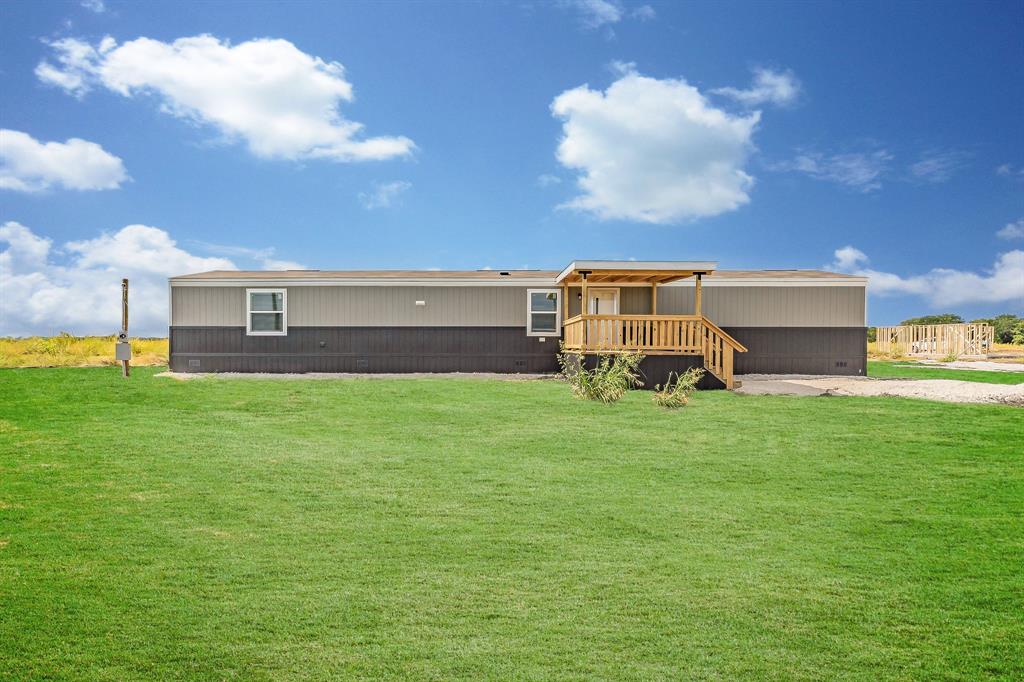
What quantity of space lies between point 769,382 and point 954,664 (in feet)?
45.8

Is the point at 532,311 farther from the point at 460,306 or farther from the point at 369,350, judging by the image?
the point at 369,350

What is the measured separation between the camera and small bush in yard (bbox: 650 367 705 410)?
1288cm

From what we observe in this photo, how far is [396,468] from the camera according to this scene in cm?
809

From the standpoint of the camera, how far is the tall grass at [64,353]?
23766 millimetres

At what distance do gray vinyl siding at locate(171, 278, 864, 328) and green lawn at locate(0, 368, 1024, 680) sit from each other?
31.9ft

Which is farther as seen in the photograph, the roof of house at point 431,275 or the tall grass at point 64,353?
the tall grass at point 64,353

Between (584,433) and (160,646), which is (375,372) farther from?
(160,646)

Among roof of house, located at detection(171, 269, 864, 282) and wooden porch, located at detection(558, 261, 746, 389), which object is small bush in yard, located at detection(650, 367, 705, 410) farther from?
roof of house, located at detection(171, 269, 864, 282)

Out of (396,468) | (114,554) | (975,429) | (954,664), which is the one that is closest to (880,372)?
(975,429)

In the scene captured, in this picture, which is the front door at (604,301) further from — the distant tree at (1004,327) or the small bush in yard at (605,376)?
the distant tree at (1004,327)

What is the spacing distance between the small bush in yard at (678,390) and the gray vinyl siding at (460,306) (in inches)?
192

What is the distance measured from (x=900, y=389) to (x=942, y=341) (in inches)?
844

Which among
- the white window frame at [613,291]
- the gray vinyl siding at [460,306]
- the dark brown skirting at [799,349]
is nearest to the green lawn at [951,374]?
the dark brown skirting at [799,349]

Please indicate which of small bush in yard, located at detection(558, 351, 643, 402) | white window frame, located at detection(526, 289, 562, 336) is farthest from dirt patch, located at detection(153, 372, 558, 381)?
small bush in yard, located at detection(558, 351, 643, 402)
